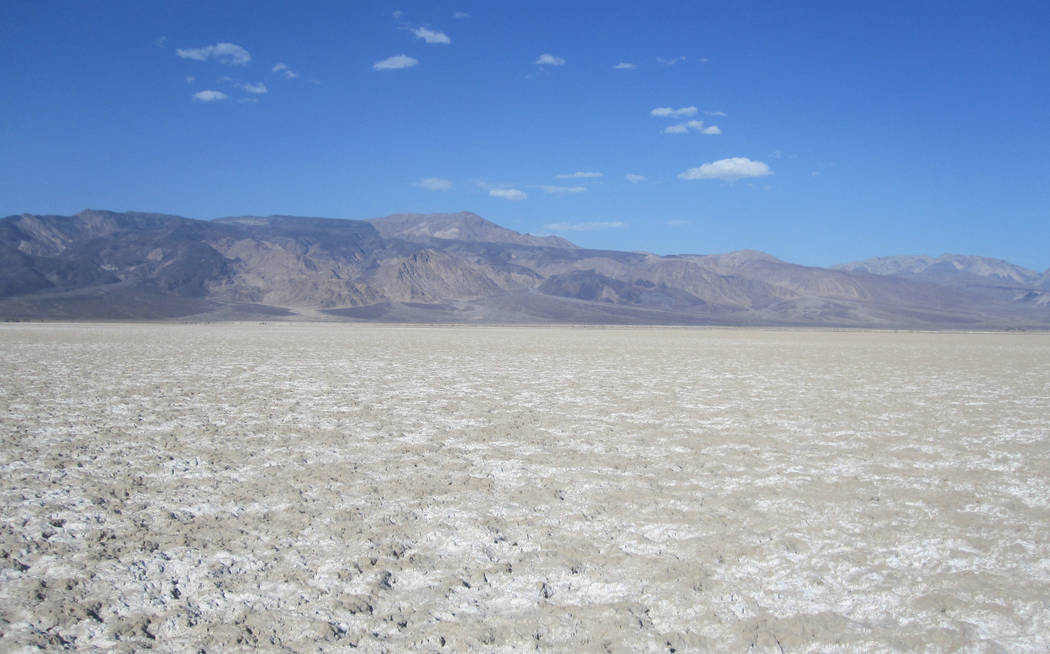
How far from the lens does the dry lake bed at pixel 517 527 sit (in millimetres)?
2994

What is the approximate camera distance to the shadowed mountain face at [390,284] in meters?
80.1

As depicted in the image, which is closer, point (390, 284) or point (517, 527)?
point (517, 527)

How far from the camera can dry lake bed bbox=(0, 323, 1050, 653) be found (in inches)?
118

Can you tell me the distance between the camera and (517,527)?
4203 mm

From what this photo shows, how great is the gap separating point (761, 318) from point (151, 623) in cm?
9302

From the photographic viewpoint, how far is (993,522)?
4473 millimetres

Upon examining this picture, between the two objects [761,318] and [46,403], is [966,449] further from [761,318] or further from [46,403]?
[761,318]

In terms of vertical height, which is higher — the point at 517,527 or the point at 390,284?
the point at 390,284

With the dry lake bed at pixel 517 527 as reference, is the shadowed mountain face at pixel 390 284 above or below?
above

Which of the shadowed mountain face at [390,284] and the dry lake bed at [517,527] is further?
the shadowed mountain face at [390,284]

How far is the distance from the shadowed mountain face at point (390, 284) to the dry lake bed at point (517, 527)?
2595 inches

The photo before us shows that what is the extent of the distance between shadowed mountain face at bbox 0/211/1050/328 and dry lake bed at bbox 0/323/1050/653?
65925 millimetres

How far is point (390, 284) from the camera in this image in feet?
343

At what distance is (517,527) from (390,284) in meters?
103
